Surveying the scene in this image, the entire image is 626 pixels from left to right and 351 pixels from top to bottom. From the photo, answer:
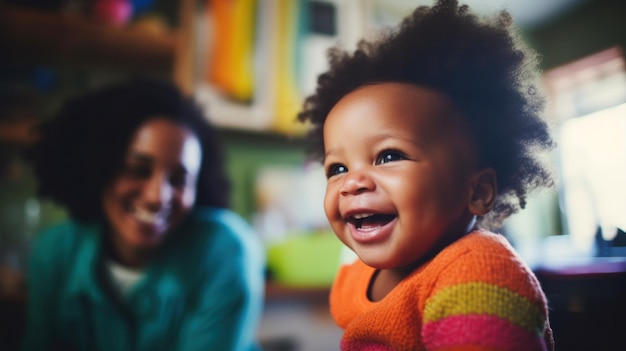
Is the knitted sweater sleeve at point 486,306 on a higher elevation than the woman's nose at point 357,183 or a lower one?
lower

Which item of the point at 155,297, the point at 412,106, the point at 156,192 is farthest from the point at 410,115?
the point at 155,297

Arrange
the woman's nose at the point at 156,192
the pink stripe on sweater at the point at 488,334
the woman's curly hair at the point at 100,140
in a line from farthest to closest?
the woman's curly hair at the point at 100,140 → the woman's nose at the point at 156,192 → the pink stripe on sweater at the point at 488,334

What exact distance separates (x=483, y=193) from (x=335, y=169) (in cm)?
12

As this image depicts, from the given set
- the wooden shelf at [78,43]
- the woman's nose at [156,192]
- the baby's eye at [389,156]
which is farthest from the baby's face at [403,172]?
the wooden shelf at [78,43]

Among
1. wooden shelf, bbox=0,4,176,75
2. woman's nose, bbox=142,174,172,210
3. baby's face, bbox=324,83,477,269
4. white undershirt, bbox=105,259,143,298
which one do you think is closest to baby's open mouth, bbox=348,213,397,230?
baby's face, bbox=324,83,477,269

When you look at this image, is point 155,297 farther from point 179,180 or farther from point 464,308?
point 464,308

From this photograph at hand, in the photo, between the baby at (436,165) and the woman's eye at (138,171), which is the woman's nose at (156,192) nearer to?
the woman's eye at (138,171)

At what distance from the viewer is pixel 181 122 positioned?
0.82 metres

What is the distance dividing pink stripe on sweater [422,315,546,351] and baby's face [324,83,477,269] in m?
0.06

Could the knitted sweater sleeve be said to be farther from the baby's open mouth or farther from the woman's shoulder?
the woman's shoulder

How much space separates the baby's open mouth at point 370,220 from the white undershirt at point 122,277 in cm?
62

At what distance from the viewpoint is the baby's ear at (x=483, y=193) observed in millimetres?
341

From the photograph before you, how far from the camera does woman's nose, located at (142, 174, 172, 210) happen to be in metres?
0.73

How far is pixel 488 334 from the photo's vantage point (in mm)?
273
